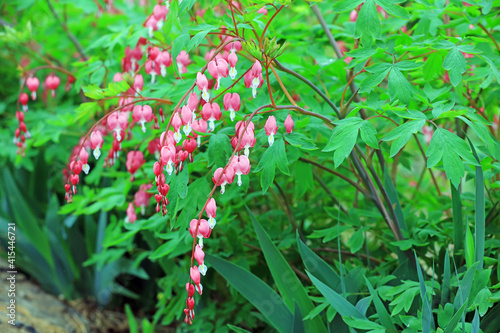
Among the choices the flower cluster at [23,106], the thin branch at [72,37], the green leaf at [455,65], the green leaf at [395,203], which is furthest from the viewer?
the thin branch at [72,37]

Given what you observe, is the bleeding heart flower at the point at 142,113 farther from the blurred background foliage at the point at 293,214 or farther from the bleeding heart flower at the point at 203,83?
the bleeding heart flower at the point at 203,83

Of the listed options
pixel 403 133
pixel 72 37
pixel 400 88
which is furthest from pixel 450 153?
pixel 72 37

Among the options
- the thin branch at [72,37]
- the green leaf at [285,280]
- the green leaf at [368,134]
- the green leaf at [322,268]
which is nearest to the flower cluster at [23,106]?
the thin branch at [72,37]

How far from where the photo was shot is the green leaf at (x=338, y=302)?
1233 millimetres

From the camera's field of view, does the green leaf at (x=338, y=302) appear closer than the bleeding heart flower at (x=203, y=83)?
No

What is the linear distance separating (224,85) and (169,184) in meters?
0.45

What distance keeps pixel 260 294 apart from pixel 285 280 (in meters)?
0.09

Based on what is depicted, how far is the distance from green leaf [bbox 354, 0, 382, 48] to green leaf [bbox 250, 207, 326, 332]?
24.6 inches

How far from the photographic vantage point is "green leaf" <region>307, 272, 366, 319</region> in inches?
48.6

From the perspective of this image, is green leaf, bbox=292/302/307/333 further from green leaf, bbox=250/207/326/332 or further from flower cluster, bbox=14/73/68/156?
flower cluster, bbox=14/73/68/156

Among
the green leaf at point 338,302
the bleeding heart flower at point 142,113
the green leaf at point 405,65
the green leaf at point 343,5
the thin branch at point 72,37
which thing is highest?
the thin branch at point 72,37

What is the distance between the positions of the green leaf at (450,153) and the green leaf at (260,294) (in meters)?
0.63

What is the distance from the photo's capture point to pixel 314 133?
1503 millimetres

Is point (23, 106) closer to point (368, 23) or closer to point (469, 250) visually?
point (368, 23)
